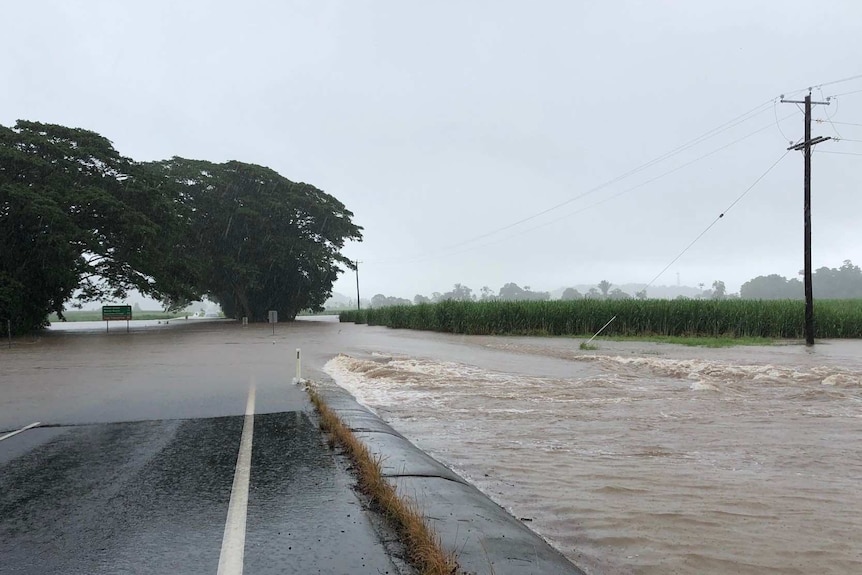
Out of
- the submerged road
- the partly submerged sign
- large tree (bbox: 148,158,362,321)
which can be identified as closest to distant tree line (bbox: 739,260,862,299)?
large tree (bbox: 148,158,362,321)

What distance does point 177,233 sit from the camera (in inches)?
1607

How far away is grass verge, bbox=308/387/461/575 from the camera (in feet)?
10.9

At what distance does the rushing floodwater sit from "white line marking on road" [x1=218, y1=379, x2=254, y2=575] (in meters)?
2.23

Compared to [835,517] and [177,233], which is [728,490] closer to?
[835,517]

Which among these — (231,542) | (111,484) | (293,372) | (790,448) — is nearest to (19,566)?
(231,542)

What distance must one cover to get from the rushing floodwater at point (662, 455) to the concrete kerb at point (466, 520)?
350mm

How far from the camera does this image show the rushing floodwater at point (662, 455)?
4348 millimetres

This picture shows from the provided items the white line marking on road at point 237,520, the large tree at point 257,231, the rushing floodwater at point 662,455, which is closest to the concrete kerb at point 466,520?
the rushing floodwater at point 662,455

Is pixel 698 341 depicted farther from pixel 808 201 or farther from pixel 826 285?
pixel 826 285

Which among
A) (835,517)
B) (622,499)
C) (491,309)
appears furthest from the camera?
(491,309)

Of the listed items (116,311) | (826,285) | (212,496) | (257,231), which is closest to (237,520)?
(212,496)

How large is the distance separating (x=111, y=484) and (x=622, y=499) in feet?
15.1

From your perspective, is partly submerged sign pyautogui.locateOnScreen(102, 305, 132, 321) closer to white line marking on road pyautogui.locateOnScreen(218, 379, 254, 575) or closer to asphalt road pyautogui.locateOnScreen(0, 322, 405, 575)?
asphalt road pyautogui.locateOnScreen(0, 322, 405, 575)

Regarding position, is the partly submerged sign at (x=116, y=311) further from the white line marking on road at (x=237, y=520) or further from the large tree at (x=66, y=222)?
the white line marking on road at (x=237, y=520)
